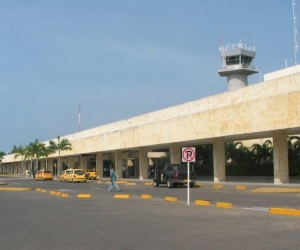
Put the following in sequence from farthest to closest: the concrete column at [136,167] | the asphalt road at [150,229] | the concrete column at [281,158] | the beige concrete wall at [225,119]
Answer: the concrete column at [136,167] → the concrete column at [281,158] → the beige concrete wall at [225,119] → the asphalt road at [150,229]

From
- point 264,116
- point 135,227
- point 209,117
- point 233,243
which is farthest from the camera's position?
point 209,117

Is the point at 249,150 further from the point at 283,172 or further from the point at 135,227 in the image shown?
the point at 135,227

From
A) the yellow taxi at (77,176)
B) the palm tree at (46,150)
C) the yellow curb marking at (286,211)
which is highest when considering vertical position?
the palm tree at (46,150)

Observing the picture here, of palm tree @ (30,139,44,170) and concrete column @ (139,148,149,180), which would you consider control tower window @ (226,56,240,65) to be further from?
palm tree @ (30,139,44,170)

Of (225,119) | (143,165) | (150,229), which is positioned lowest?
(150,229)

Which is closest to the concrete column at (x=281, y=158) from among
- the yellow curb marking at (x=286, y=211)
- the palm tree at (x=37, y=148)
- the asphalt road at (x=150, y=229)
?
the asphalt road at (x=150, y=229)

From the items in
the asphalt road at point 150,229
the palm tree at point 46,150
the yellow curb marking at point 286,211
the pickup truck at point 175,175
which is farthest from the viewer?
the palm tree at point 46,150

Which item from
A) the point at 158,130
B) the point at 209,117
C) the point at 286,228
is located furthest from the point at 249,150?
the point at 286,228

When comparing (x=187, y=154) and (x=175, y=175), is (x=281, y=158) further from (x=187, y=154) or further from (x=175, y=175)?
(x=187, y=154)

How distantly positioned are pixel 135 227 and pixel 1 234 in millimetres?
3687

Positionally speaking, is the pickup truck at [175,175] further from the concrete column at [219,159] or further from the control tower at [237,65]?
the control tower at [237,65]

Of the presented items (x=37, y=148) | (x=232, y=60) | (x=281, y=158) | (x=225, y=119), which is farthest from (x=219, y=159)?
(x=37, y=148)

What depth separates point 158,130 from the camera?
51.1 metres

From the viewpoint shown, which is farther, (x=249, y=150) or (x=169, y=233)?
(x=249, y=150)
